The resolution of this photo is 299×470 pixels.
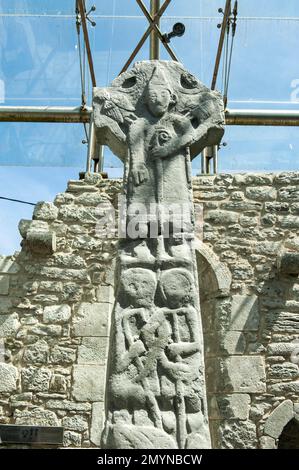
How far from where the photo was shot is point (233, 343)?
19.0ft

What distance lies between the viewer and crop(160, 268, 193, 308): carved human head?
289 cm

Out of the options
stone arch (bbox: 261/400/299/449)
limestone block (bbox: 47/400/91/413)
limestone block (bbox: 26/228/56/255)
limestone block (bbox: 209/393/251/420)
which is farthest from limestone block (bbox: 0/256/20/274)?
stone arch (bbox: 261/400/299/449)

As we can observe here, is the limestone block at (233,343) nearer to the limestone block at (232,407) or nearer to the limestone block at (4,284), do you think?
the limestone block at (232,407)

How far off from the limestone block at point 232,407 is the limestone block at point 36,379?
5.35 ft

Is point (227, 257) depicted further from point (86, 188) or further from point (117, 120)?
point (117, 120)

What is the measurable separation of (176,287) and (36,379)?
3245 mm

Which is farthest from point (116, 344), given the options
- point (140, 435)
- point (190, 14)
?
point (190, 14)

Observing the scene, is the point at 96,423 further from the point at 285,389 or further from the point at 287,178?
the point at 287,178

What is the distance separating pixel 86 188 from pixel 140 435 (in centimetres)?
415

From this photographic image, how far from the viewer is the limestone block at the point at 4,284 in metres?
6.02

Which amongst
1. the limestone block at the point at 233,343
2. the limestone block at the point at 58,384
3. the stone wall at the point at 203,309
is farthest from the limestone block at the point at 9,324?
the limestone block at the point at 233,343

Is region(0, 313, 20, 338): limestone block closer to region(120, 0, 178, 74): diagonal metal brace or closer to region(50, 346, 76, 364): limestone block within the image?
region(50, 346, 76, 364): limestone block

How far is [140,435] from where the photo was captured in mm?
2574

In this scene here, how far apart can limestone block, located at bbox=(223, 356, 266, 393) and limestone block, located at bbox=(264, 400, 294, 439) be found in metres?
0.23
